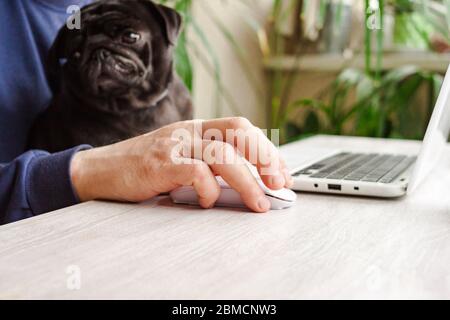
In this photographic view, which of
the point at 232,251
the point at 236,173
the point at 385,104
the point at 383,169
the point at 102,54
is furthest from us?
the point at 385,104

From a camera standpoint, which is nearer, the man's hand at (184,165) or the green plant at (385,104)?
the man's hand at (184,165)

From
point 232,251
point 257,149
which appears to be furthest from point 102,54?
point 232,251

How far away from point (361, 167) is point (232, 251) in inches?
17.5

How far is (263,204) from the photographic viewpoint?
69cm

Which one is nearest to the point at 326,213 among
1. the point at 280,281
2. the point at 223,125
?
the point at 223,125

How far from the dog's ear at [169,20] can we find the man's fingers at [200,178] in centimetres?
45

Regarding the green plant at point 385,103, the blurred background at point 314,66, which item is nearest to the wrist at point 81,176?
the green plant at point 385,103

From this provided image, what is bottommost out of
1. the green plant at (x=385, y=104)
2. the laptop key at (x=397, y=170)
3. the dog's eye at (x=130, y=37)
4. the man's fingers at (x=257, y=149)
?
the green plant at (x=385, y=104)

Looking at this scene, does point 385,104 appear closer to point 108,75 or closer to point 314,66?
point 314,66

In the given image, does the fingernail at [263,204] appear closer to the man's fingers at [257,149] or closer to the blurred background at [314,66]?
the man's fingers at [257,149]

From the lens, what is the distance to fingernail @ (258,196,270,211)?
68cm

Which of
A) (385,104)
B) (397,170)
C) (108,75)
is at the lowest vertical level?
(385,104)

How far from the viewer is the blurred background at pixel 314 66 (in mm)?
2064
